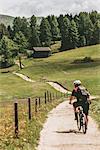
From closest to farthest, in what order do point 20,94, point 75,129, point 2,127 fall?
point 2,127 → point 75,129 → point 20,94

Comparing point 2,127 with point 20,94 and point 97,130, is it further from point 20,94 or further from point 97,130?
point 20,94

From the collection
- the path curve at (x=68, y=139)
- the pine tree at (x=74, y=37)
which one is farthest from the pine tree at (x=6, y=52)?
the path curve at (x=68, y=139)

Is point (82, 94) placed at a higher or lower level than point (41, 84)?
higher

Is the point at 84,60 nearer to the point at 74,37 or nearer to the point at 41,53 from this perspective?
the point at 41,53

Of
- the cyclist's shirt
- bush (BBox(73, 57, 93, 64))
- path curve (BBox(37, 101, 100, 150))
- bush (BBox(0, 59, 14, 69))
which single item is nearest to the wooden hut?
bush (BBox(0, 59, 14, 69))

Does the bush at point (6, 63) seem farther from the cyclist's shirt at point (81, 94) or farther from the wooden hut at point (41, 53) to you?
the cyclist's shirt at point (81, 94)

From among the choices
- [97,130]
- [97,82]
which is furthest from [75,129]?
[97,82]

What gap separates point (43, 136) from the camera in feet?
62.3

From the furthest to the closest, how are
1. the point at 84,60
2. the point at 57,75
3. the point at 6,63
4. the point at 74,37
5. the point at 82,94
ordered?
the point at 74,37, the point at 6,63, the point at 84,60, the point at 57,75, the point at 82,94

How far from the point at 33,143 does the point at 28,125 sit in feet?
13.2

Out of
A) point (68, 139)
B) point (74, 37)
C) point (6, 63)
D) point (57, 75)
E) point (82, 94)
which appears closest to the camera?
point (68, 139)

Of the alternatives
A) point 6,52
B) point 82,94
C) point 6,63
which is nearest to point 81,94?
point 82,94

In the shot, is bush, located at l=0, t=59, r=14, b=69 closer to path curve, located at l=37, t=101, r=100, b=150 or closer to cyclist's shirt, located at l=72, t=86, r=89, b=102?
path curve, located at l=37, t=101, r=100, b=150

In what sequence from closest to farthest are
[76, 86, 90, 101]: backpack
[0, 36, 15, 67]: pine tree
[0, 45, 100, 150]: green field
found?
[0, 45, 100, 150]: green field
[76, 86, 90, 101]: backpack
[0, 36, 15, 67]: pine tree
